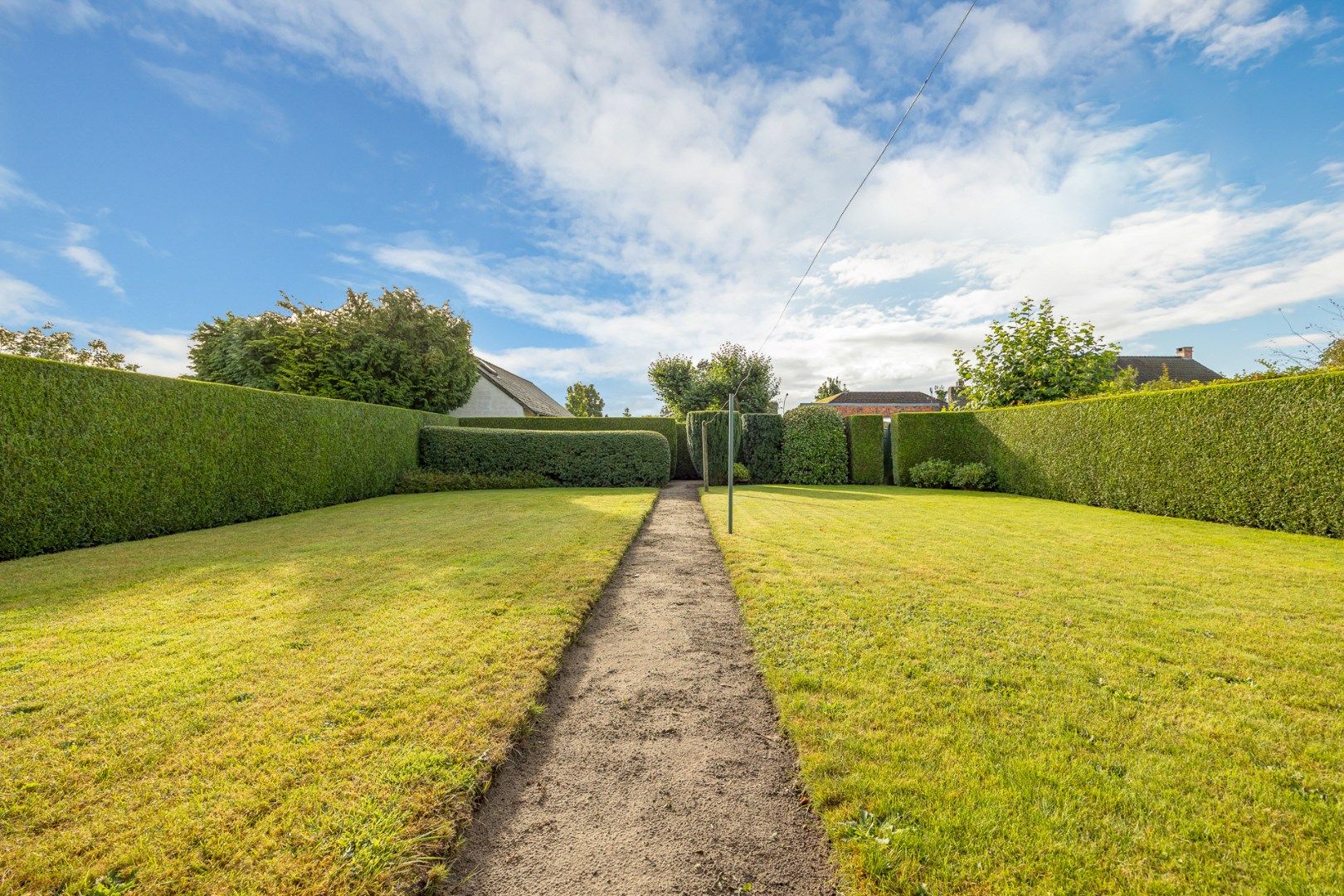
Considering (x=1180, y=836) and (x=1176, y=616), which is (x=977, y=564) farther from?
(x=1180, y=836)

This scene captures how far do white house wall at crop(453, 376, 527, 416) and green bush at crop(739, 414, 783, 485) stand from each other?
15.3 m

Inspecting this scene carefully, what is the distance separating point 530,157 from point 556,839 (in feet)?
37.5

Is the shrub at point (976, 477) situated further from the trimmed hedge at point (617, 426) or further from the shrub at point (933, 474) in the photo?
the trimmed hedge at point (617, 426)

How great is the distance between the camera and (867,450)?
17203mm

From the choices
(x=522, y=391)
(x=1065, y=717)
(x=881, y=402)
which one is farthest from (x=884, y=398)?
(x=1065, y=717)

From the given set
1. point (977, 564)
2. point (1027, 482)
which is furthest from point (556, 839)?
point (1027, 482)

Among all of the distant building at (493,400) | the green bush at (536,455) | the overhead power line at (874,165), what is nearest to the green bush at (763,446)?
the green bush at (536,455)

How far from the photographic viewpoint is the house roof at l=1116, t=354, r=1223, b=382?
32.8m

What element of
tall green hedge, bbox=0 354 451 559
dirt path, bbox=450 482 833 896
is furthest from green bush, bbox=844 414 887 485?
tall green hedge, bbox=0 354 451 559

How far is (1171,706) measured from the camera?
2.57 m

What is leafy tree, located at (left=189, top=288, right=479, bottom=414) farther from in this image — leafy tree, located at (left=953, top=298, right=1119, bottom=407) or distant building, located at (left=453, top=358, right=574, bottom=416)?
leafy tree, located at (left=953, top=298, right=1119, bottom=407)

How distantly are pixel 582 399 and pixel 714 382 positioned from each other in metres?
32.6

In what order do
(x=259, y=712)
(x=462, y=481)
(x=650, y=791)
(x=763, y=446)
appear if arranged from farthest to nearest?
(x=763, y=446)
(x=462, y=481)
(x=259, y=712)
(x=650, y=791)

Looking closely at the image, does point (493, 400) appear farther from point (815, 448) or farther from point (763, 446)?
point (815, 448)
